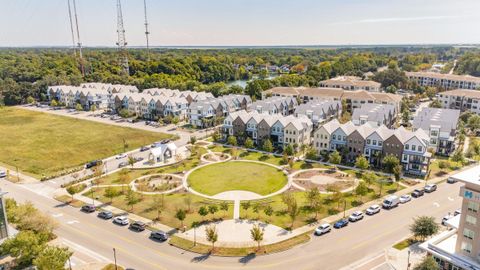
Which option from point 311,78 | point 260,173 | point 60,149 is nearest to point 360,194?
point 260,173

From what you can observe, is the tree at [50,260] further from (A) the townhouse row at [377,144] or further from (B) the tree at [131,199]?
(A) the townhouse row at [377,144]

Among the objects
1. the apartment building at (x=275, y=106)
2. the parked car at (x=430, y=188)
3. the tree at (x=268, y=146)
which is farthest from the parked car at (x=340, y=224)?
the apartment building at (x=275, y=106)

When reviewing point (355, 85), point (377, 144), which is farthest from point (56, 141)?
point (355, 85)

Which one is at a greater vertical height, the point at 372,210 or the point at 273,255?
the point at 372,210

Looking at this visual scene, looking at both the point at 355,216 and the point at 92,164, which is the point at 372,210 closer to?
the point at 355,216

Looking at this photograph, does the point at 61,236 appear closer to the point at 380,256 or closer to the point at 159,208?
the point at 159,208
